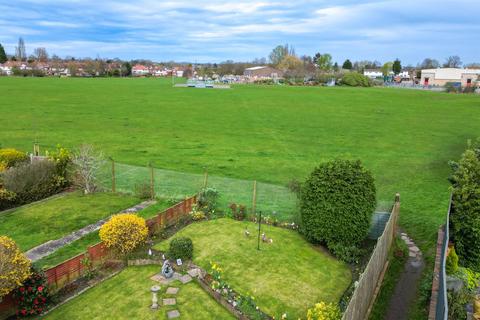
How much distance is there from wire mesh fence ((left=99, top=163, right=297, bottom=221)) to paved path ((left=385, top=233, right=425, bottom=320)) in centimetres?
390

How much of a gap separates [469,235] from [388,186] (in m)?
7.53

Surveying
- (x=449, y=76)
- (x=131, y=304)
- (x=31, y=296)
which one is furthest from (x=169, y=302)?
(x=449, y=76)

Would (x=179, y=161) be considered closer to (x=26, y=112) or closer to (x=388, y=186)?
(x=388, y=186)

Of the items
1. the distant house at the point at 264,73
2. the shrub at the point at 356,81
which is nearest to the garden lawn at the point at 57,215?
the shrub at the point at 356,81

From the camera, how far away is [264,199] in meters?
14.9

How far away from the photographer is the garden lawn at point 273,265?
8.91m

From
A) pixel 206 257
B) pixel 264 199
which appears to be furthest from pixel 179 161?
pixel 206 257

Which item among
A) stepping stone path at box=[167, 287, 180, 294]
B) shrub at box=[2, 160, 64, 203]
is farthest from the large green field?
shrub at box=[2, 160, 64, 203]

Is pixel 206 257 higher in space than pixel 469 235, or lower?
lower

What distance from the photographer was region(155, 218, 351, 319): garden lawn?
8.91 meters

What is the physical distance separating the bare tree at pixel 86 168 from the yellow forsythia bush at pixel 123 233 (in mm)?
5918

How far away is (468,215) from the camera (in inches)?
426

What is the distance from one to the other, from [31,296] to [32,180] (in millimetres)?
8197

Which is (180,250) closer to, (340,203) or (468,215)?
(340,203)
